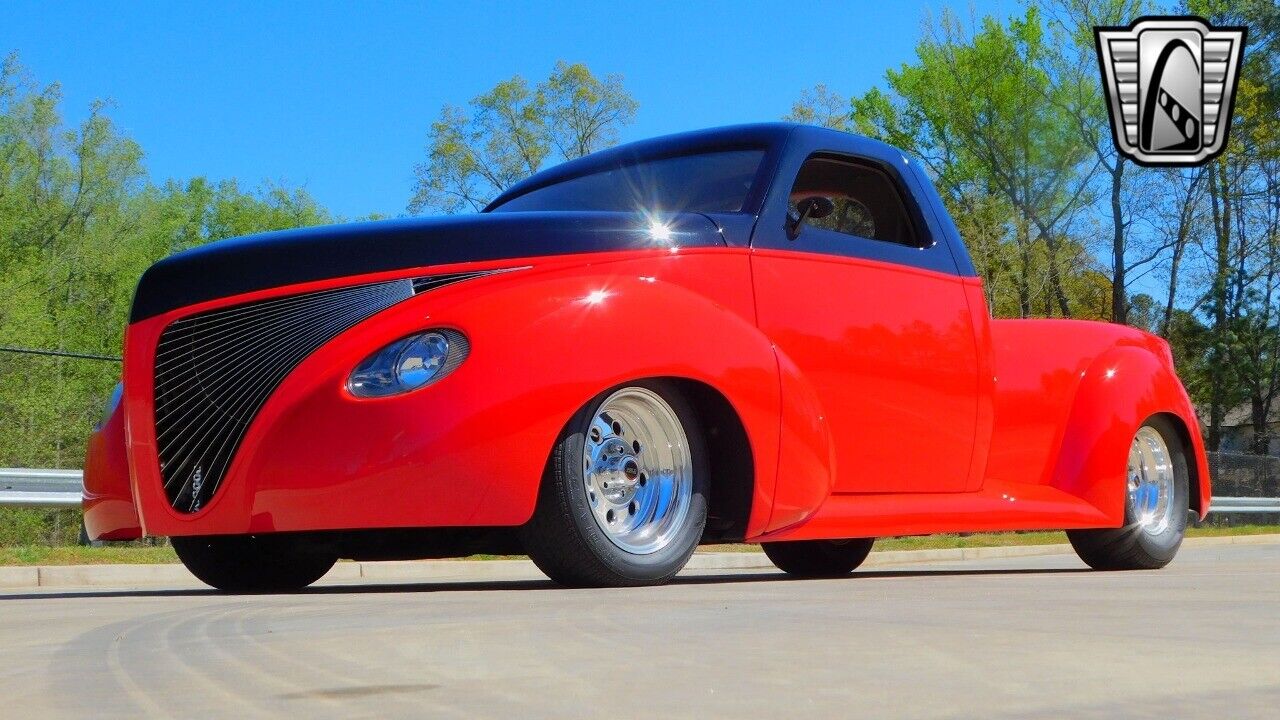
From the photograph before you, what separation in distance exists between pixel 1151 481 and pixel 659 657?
5.83 m

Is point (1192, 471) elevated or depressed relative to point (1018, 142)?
depressed

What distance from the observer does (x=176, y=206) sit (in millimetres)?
58094

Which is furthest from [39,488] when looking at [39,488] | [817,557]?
[817,557]

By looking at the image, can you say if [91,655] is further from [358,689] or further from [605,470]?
[605,470]

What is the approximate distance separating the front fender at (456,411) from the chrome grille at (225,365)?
0.09 meters

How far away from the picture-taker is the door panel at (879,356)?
19.1 feet

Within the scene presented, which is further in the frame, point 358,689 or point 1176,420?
point 1176,420

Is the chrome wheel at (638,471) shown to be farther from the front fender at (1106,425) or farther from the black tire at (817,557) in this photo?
the black tire at (817,557)

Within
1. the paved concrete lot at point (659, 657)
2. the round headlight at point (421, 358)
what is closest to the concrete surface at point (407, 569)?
the round headlight at point (421, 358)

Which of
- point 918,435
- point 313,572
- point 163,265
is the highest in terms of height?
point 163,265

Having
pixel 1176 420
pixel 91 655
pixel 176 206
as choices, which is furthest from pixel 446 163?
pixel 91 655

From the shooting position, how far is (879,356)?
243 inches

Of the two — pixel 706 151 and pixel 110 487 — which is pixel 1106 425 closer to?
pixel 706 151

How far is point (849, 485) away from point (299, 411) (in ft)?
7.38
